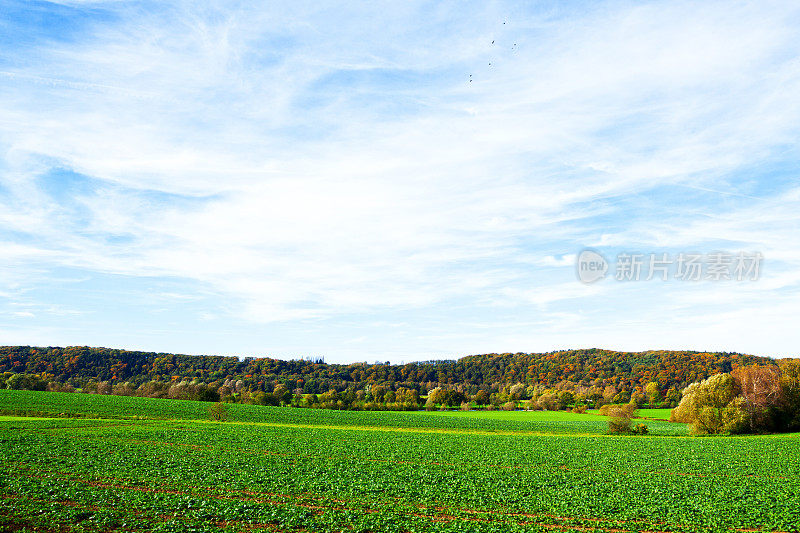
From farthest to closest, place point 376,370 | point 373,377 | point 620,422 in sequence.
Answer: point 376,370
point 373,377
point 620,422

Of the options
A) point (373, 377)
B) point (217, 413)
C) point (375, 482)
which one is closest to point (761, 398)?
point (375, 482)

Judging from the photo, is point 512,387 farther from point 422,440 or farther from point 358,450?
point 358,450

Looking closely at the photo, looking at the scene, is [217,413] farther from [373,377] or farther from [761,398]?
[373,377]

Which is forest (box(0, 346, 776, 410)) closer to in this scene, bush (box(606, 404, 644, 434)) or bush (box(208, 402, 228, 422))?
bush (box(208, 402, 228, 422))

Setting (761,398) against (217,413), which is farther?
(217,413)

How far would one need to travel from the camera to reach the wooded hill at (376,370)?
145625 millimetres

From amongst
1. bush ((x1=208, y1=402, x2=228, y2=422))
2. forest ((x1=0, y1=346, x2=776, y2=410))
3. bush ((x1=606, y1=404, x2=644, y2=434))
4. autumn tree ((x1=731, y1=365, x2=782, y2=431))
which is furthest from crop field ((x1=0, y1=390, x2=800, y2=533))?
forest ((x1=0, y1=346, x2=776, y2=410))

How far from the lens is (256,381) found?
157000mm

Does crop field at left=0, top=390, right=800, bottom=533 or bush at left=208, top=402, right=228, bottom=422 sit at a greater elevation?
crop field at left=0, top=390, right=800, bottom=533

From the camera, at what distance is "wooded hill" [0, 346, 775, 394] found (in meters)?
146

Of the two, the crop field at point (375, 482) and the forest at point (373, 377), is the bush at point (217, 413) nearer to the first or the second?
the crop field at point (375, 482)

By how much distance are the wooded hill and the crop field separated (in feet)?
298

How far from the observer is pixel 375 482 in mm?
32656

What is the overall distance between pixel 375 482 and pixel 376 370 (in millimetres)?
159199
